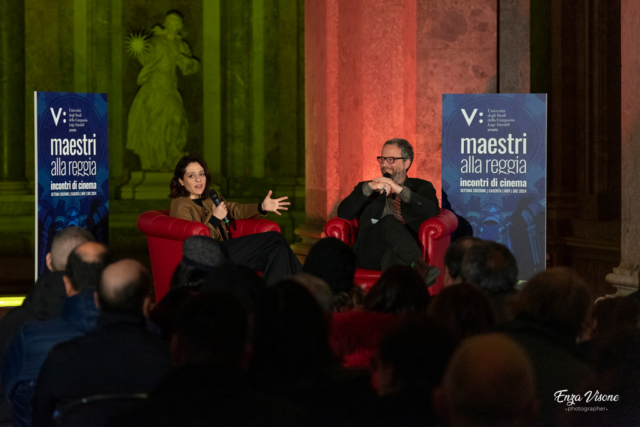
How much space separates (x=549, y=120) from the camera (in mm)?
8484

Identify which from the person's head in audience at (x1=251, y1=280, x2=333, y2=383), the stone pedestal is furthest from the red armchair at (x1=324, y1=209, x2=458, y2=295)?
the stone pedestal

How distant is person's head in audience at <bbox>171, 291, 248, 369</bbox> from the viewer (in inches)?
63.6

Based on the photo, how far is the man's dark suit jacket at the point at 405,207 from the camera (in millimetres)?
4867

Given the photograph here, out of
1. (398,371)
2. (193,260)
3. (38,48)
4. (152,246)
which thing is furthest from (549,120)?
(398,371)

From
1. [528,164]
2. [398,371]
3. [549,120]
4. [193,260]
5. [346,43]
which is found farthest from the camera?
[549,120]

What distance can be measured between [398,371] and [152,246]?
3846mm

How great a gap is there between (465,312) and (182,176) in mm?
3306

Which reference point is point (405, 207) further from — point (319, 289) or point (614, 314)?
point (614, 314)

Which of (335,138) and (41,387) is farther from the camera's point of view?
(335,138)

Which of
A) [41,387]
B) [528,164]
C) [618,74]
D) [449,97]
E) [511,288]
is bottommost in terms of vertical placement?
[41,387]

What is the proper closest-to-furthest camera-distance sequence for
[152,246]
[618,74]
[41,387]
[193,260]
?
[41,387]
[193,260]
[152,246]
[618,74]

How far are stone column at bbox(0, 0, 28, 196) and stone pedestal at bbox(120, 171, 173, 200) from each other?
1.16m

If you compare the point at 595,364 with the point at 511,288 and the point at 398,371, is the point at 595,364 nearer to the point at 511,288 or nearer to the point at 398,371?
the point at 511,288

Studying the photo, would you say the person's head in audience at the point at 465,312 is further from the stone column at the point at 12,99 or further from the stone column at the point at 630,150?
the stone column at the point at 12,99
